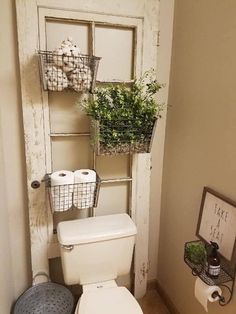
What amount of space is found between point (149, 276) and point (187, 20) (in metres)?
1.84

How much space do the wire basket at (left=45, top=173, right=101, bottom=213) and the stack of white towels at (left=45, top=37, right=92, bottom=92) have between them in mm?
530

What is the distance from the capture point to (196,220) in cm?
149

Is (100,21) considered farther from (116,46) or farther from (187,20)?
(187,20)

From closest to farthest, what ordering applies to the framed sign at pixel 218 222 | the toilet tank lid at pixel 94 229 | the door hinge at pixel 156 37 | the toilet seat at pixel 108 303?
the framed sign at pixel 218 222 < the toilet seat at pixel 108 303 < the toilet tank lid at pixel 94 229 < the door hinge at pixel 156 37

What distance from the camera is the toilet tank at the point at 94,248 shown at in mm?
1422

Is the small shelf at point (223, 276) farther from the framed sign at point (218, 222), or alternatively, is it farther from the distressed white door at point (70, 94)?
the distressed white door at point (70, 94)

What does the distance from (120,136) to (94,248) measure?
2.16 feet

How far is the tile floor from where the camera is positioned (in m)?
1.82

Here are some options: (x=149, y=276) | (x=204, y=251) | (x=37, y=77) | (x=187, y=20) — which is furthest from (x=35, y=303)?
(x=187, y=20)

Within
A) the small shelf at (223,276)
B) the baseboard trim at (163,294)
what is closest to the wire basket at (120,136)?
the small shelf at (223,276)

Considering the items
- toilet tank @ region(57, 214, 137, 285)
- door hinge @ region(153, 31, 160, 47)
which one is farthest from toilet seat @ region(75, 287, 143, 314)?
door hinge @ region(153, 31, 160, 47)

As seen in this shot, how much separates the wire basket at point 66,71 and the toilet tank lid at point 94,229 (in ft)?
2.58

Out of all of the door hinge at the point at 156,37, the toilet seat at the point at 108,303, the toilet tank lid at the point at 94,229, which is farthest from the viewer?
the door hinge at the point at 156,37

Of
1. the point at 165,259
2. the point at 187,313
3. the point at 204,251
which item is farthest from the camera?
the point at 165,259
